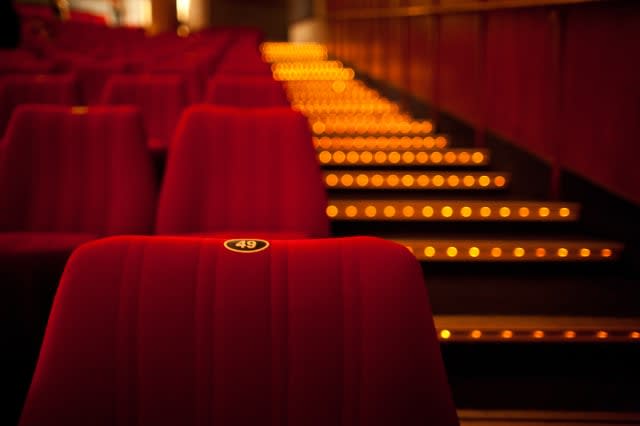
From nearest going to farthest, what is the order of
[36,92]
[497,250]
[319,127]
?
[497,250] → [36,92] → [319,127]

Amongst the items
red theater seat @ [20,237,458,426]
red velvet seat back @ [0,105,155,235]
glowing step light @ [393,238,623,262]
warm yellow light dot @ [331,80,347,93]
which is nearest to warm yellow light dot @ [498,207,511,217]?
glowing step light @ [393,238,623,262]

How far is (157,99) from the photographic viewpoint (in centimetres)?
294

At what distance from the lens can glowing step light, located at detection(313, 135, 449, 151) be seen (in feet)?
9.96

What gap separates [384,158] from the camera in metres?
2.84

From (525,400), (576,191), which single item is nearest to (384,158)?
(576,191)

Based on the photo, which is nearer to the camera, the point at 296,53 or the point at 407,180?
the point at 407,180

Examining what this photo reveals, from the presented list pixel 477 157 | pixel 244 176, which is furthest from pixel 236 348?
pixel 477 157

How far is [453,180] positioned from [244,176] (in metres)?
1.08

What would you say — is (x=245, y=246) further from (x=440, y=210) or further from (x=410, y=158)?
(x=410, y=158)

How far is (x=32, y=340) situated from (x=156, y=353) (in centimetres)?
77

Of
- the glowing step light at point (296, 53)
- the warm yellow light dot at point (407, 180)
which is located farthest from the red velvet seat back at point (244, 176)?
Result: the glowing step light at point (296, 53)

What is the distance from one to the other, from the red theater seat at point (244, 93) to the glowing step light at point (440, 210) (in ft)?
1.62

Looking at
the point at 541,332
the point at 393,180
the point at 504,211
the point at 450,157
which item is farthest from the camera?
the point at 450,157

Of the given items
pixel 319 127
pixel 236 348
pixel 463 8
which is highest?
pixel 463 8
